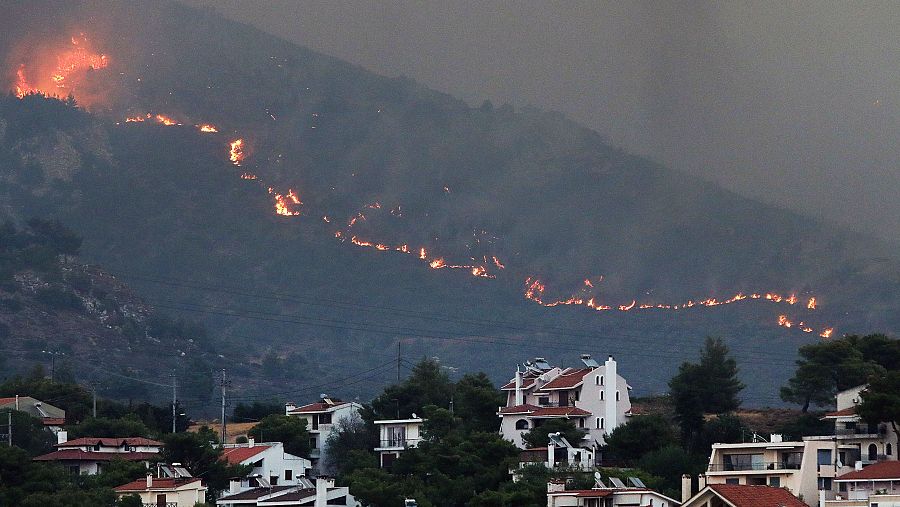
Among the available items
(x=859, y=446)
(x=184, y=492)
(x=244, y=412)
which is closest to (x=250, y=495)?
(x=184, y=492)

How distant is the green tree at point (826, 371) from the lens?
345ft

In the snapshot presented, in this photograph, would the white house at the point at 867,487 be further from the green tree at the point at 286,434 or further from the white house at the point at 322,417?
the white house at the point at 322,417

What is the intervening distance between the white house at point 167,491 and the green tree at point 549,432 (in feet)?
69.9

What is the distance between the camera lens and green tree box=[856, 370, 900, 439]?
84.8 m

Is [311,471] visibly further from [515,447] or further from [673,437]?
[673,437]

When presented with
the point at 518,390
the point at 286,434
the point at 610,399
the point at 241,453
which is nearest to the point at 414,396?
the point at 518,390

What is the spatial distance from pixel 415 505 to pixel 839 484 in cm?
2004

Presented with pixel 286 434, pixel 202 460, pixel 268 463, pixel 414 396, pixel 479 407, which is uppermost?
pixel 414 396

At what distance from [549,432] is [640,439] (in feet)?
18.2

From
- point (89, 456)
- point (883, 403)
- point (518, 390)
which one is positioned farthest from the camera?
point (518, 390)

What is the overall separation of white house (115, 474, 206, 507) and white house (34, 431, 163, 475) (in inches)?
358

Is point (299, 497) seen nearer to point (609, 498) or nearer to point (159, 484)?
point (159, 484)

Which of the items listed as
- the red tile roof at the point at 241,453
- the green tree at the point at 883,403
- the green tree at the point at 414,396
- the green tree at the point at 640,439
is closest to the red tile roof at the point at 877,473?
the green tree at the point at 883,403

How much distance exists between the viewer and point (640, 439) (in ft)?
324
